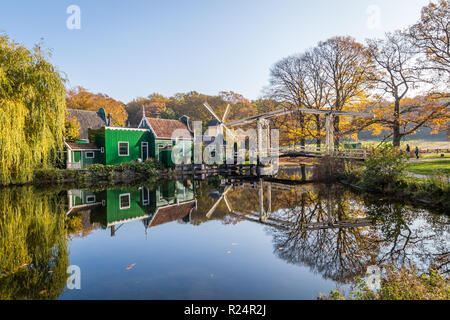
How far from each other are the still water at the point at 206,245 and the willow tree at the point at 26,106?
207 centimetres

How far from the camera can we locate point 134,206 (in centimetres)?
1059

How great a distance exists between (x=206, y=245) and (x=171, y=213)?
3.64 meters

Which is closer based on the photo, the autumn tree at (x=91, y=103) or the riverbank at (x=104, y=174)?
the riverbank at (x=104, y=174)

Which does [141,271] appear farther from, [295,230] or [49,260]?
[295,230]

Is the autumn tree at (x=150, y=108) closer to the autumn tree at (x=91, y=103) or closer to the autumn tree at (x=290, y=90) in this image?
the autumn tree at (x=91, y=103)

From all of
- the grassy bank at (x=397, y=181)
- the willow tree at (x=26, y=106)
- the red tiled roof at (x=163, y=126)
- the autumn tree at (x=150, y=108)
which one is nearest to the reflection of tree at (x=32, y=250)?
the willow tree at (x=26, y=106)

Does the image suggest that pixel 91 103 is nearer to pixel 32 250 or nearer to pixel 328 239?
pixel 32 250

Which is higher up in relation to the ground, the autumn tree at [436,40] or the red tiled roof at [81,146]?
the autumn tree at [436,40]

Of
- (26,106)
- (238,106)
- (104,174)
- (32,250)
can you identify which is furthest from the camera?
(238,106)

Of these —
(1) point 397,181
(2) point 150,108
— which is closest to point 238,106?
(2) point 150,108

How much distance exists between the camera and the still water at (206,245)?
13.8 ft

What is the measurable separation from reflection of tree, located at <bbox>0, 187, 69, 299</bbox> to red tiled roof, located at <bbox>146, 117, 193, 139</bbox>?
49.4 ft

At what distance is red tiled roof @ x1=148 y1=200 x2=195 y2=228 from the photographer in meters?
8.76

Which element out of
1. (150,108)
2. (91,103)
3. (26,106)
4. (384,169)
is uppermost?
(150,108)
